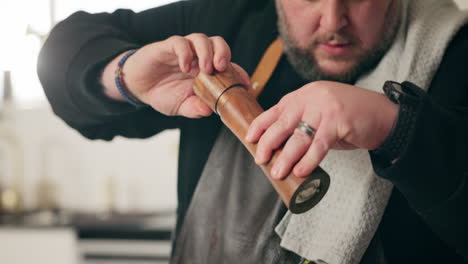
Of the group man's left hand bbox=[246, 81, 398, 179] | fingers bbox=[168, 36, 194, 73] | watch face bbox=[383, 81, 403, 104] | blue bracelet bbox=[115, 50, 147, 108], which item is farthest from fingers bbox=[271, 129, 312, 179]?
blue bracelet bbox=[115, 50, 147, 108]

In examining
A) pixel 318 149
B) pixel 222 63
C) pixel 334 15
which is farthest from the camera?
pixel 334 15

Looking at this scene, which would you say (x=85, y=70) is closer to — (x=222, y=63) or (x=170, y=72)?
(x=170, y=72)

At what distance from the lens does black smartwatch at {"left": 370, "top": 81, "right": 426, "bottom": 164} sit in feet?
1.63

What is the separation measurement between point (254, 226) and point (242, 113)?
279mm

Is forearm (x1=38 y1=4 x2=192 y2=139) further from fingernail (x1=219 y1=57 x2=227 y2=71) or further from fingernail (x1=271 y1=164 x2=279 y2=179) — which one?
fingernail (x1=271 y1=164 x2=279 y2=179)

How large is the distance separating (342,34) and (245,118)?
0.28 m

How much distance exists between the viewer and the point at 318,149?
0.47 meters

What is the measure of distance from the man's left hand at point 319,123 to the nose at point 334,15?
24 cm

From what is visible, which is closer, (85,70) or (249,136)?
(249,136)

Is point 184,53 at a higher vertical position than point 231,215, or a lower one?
higher

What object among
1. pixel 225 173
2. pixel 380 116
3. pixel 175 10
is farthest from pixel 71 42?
pixel 380 116

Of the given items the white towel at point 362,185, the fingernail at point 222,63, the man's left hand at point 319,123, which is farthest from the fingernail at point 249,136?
the white towel at point 362,185

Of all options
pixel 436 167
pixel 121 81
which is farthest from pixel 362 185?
pixel 121 81

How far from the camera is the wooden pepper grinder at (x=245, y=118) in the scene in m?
0.47
